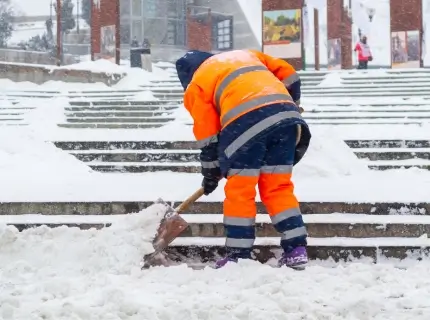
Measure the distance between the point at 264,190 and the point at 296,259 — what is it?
521 millimetres

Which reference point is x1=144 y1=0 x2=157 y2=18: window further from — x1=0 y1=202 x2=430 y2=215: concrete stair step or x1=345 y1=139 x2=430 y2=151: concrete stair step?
x1=0 y1=202 x2=430 y2=215: concrete stair step

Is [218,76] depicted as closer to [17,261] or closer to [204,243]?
[204,243]

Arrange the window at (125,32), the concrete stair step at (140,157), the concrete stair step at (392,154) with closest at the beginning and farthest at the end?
the concrete stair step at (392,154) → the concrete stair step at (140,157) → the window at (125,32)

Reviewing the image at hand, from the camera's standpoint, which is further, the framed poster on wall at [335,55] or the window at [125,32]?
the window at [125,32]

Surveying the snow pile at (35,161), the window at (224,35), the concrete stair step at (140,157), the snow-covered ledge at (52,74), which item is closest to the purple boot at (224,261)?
the snow pile at (35,161)

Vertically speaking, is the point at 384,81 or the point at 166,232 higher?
the point at 384,81

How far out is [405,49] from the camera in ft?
59.8

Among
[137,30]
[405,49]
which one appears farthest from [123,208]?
[137,30]

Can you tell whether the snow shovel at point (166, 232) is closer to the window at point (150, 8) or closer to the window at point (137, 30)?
the window at point (137, 30)

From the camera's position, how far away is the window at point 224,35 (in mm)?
35562

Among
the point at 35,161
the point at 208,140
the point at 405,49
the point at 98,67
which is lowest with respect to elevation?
the point at 35,161

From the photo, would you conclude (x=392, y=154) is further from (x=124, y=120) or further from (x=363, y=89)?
(x=363, y=89)

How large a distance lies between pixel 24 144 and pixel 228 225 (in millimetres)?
4648

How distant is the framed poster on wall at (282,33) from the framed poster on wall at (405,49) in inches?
127
